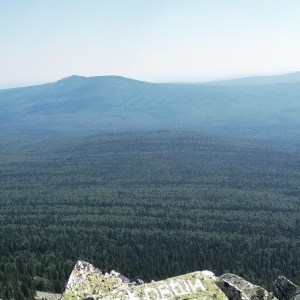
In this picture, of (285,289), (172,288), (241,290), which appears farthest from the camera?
(285,289)

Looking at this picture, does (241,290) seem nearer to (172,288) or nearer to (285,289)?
(285,289)

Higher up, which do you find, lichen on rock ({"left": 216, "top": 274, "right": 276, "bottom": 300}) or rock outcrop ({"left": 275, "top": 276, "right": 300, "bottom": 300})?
lichen on rock ({"left": 216, "top": 274, "right": 276, "bottom": 300})

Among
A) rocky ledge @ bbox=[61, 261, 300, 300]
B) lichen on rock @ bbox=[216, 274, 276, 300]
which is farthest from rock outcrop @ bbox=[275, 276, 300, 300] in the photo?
lichen on rock @ bbox=[216, 274, 276, 300]

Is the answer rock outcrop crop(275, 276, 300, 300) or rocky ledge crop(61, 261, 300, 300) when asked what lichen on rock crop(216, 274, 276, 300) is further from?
rock outcrop crop(275, 276, 300, 300)

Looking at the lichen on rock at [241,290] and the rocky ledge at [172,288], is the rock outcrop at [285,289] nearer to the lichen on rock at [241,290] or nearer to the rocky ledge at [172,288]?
the rocky ledge at [172,288]

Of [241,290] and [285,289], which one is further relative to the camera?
[285,289]

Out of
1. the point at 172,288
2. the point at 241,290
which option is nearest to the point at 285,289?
the point at 241,290

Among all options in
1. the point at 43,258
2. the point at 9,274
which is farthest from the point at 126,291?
the point at 43,258

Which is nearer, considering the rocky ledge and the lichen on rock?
the rocky ledge
